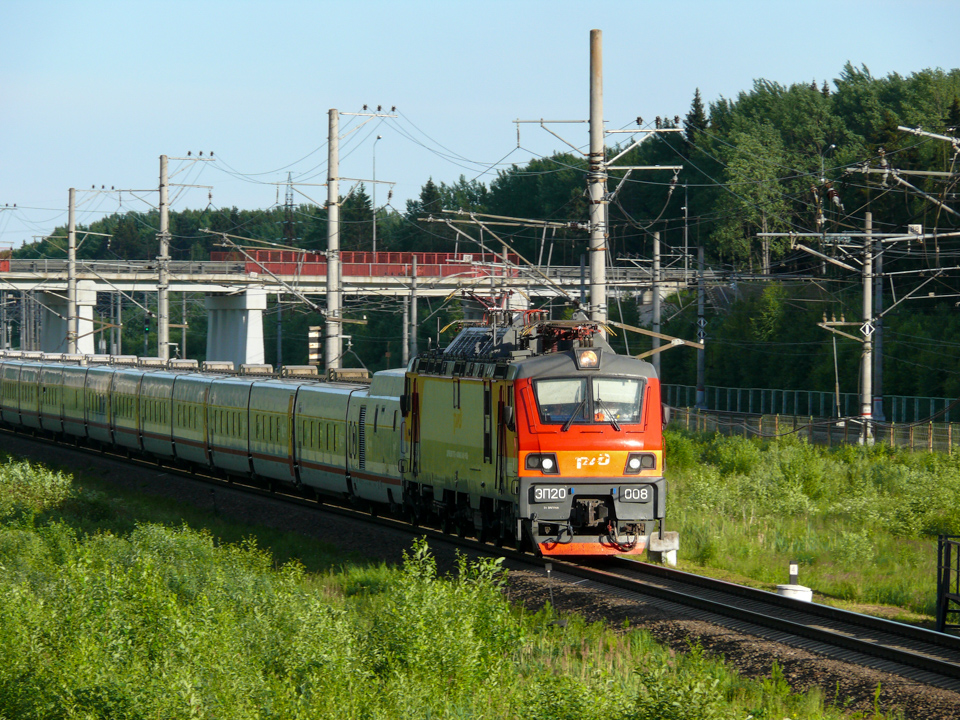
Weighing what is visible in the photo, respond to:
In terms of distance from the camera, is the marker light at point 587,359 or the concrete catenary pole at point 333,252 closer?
the marker light at point 587,359

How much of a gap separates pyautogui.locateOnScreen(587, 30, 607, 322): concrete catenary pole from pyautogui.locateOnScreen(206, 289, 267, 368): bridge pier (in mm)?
53606

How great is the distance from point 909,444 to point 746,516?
53.5 feet

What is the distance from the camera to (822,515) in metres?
26.7

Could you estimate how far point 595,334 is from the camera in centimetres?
2041

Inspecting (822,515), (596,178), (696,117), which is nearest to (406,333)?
(822,515)

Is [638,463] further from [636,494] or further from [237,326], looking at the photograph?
[237,326]

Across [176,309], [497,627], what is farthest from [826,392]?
[176,309]

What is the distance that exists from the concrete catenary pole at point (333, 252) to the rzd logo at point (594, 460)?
673 inches

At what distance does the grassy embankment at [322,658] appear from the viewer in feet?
35.5

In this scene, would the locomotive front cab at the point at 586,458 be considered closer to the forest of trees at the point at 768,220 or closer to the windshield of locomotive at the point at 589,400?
the windshield of locomotive at the point at 589,400

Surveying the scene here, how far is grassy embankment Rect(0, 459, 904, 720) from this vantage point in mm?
10812

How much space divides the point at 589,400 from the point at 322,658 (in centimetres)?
761

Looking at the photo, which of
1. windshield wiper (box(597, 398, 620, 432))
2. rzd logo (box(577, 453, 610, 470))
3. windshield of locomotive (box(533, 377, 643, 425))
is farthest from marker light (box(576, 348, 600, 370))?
rzd logo (box(577, 453, 610, 470))

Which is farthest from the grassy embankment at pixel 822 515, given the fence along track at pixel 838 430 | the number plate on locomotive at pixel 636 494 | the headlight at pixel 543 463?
the headlight at pixel 543 463
